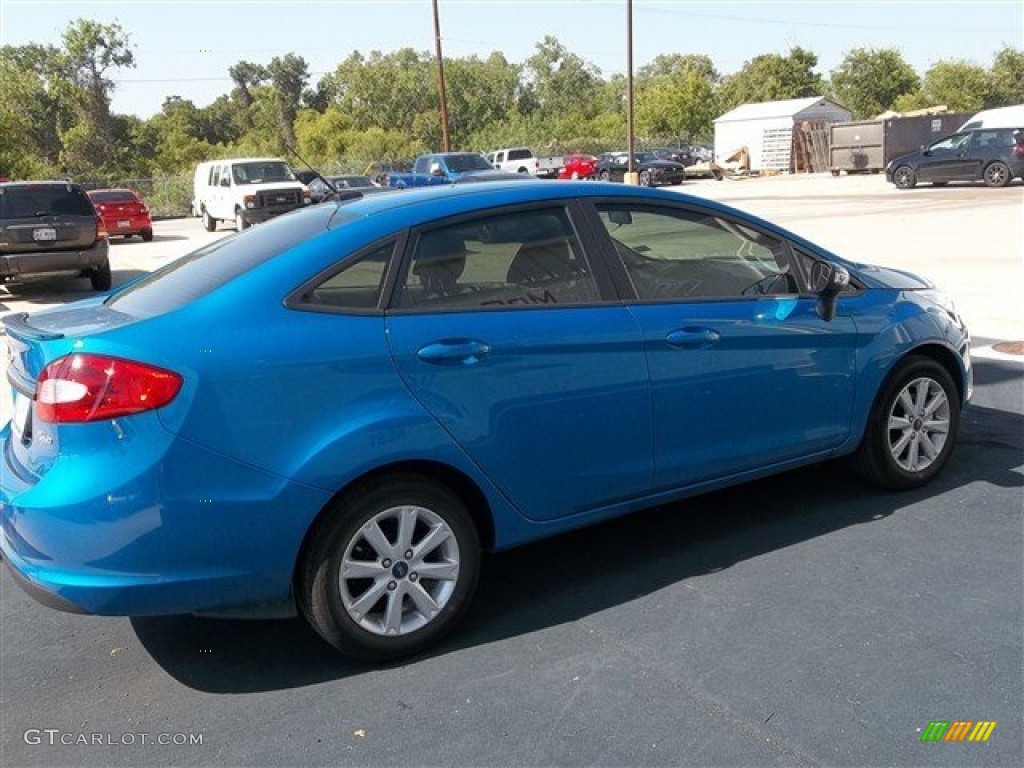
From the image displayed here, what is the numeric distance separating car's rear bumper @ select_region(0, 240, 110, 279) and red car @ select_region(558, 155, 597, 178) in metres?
31.8

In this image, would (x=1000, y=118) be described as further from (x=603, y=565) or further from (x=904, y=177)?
(x=603, y=565)

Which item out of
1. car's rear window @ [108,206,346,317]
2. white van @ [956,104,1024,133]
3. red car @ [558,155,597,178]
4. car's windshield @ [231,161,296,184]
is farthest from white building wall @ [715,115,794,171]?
car's rear window @ [108,206,346,317]

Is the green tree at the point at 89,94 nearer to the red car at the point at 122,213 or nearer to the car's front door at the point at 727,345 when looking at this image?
the red car at the point at 122,213

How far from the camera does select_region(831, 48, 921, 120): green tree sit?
269ft

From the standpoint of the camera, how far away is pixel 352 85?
10175cm

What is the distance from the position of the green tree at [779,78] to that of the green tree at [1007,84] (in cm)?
1403

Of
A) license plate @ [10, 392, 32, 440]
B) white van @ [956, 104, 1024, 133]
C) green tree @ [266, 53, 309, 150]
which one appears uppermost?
green tree @ [266, 53, 309, 150]

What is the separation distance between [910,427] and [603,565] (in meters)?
1.72

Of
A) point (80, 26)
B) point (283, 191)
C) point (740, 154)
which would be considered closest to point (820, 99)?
point (740, 154)

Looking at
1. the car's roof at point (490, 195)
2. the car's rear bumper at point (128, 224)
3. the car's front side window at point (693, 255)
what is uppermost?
the car's roof at point (490, 195)

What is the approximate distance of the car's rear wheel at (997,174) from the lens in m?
28.4

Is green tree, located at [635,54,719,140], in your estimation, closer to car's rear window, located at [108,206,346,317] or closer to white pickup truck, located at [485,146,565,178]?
white pickup truck, located at [485,146,565,178]

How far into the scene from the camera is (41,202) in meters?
14.9

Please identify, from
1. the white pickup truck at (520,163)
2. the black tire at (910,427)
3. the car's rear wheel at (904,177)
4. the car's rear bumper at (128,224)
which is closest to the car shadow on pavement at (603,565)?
the black tire at (910,427)
